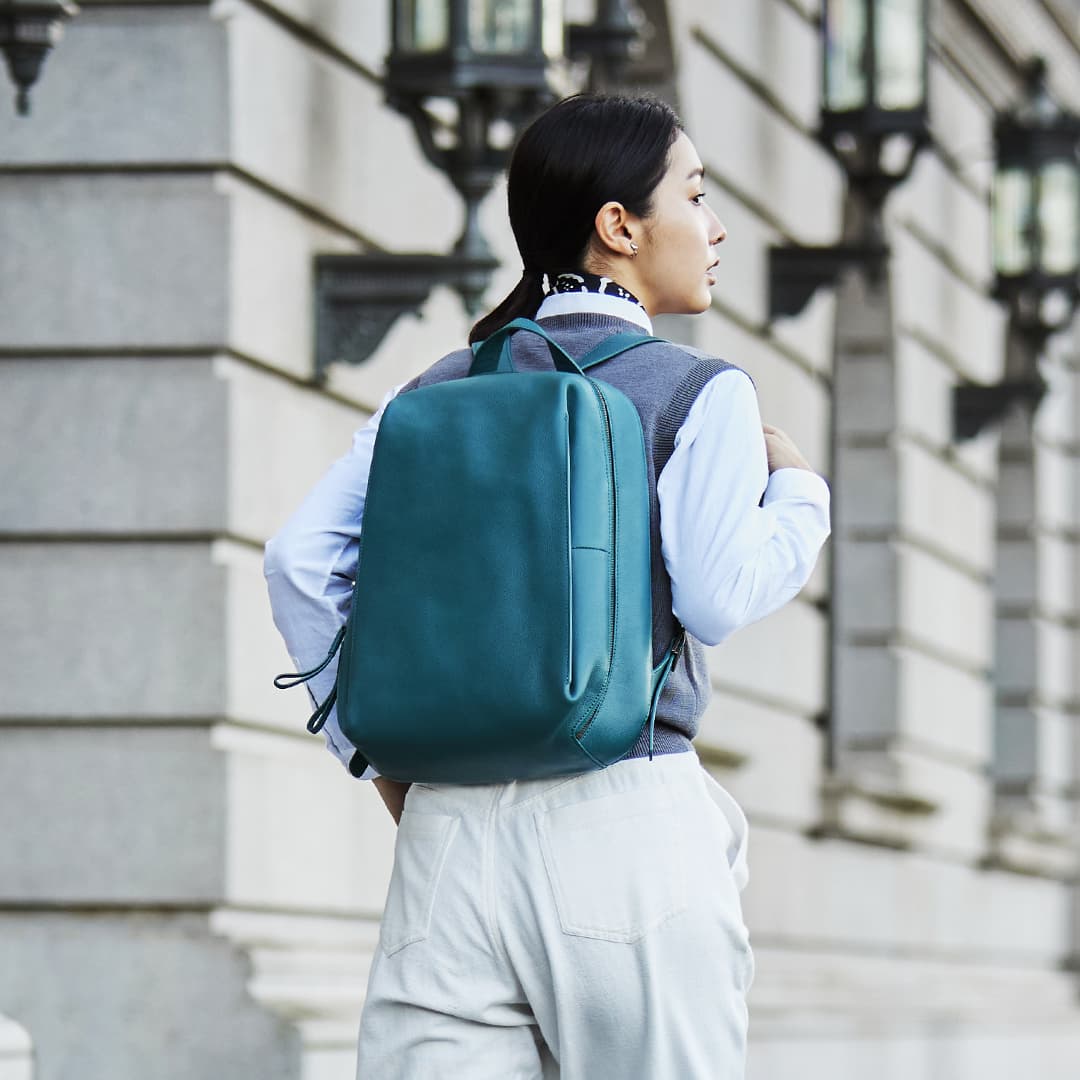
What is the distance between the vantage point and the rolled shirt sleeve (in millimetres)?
2717

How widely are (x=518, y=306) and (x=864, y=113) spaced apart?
628 cm

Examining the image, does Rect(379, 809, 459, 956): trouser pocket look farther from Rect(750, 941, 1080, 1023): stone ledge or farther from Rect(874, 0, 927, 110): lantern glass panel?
Rect(874, 0, 927, 110): lantern glass panel

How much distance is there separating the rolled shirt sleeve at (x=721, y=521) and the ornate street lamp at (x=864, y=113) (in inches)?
247

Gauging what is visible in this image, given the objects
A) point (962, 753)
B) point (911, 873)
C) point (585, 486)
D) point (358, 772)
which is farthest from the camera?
point (962, 753)

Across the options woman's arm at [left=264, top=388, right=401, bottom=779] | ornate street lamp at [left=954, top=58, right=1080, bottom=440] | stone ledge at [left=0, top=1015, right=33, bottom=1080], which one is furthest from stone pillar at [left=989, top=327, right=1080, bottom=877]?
woman's arm at [left=264, top=388, right=401, bottom=779]

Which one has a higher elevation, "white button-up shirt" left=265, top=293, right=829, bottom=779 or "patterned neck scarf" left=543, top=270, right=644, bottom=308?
"patterned neck scarf" left=543, top=270, right=644, bottom=308

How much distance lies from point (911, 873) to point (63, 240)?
6043mm

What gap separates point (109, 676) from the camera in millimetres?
5848

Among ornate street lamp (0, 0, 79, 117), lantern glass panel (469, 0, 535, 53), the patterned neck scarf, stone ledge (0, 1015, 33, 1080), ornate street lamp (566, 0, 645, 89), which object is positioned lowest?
stone ledge (0, 1015, 33, 1080)

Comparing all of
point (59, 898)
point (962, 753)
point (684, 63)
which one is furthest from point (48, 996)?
point (962, 753)

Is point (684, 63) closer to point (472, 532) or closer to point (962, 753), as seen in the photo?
point (962, 753)

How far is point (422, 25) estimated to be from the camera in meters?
6.14

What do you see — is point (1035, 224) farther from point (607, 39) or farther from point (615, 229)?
point (615, 229)

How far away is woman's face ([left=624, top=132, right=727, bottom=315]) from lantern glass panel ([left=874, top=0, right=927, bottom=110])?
6.27m
